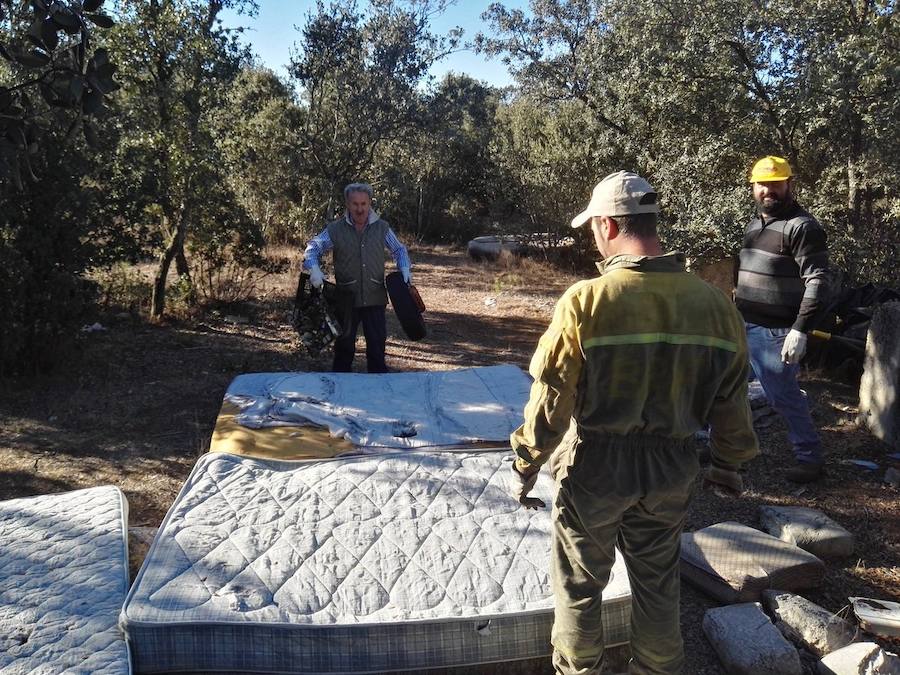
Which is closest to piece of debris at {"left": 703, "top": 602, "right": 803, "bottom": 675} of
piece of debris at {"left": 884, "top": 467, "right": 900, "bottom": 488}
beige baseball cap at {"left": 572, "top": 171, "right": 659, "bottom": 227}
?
beige baseball cap at {"left": 572, "top": 171, "right": 659, "bottom": 227}

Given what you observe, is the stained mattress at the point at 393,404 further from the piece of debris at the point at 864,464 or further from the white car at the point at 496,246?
the white car at the point at 496,246

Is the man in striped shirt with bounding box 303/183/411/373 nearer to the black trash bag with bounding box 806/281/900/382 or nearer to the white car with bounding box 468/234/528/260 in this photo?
the black trash bag with bounding box 806/281/900/382

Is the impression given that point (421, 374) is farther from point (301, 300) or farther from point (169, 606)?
point (169, 606)

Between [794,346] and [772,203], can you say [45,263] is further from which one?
[794,346]

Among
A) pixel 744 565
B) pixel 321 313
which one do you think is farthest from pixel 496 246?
pixel 744 565

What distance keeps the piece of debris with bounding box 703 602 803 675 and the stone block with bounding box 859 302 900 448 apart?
2357mm

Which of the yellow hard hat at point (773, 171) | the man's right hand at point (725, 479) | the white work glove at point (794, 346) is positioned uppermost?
the yellow hard hat at point (773, 171)

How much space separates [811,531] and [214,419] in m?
3.71

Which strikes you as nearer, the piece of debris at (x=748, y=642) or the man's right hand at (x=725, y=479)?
the man's right hand at (x=725, y=479)

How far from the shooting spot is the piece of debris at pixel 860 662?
2287 millimetres

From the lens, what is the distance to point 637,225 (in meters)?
1.99

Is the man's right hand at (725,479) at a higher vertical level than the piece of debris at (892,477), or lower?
higher

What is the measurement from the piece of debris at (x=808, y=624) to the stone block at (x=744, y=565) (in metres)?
0.09

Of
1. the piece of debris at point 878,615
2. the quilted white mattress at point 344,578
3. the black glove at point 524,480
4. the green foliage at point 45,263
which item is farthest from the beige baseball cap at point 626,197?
the green foliage at point 45,263
